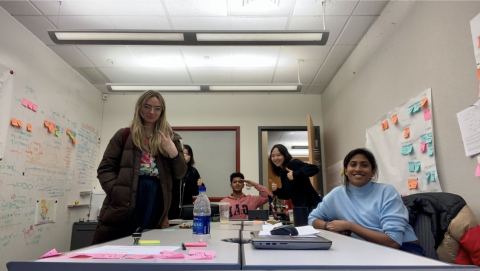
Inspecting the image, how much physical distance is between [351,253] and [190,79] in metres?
3.74

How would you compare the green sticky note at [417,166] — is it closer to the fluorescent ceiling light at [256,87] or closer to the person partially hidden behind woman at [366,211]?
the person partially hidden behind woman at [366,211]

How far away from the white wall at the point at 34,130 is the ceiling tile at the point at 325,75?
10.8 ft

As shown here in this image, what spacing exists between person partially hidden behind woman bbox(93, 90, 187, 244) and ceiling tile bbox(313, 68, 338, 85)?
114 inches

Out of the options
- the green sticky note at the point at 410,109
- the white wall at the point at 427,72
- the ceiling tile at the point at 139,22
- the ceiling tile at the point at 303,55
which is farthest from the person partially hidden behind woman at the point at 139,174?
the ceiling tile at the point at 303,55

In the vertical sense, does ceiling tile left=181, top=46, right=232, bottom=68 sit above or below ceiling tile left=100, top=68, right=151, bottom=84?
above

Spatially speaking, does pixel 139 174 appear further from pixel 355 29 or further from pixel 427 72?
pixel 355 29

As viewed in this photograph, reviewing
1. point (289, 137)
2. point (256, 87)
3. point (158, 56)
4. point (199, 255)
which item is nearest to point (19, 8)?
point (158, 56)

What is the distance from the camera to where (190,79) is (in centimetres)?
424

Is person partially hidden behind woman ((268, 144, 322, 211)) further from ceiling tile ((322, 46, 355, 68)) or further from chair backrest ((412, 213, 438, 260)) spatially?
ceiling tile ((322, 46, 355, 68))

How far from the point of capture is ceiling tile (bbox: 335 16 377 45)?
2854 millimetres

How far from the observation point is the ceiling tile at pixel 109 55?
3360 mm

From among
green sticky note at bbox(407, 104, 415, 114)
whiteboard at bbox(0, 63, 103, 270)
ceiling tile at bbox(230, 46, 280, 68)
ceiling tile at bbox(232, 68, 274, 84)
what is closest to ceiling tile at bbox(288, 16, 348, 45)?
ceiling tile at bbox(230, 46, 280, 68)

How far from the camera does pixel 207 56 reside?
356cm

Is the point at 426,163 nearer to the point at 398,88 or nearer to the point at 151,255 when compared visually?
the point at 398,88
